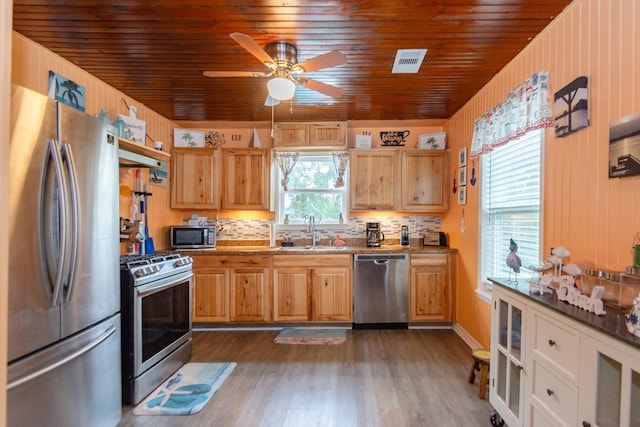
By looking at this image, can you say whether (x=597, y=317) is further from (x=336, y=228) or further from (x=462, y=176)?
(x=336, y=228)

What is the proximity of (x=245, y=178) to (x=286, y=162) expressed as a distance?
547 millimetres

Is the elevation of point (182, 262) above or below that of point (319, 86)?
below

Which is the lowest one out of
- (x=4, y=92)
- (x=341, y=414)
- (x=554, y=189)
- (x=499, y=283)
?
(x=341, y=414)

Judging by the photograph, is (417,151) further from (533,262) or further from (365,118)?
(533,262)

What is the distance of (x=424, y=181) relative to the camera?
12.4 ft

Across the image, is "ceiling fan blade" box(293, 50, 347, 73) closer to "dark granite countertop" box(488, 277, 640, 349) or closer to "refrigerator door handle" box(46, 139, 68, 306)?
"refrigerator door handle" box(46, 139, 68, 306)

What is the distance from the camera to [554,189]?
6.36 feet

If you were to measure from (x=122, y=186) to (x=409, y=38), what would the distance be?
2746 mm

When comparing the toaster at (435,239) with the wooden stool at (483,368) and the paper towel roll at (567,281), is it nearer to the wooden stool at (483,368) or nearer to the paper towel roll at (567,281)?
the wooden stool at (483,368)

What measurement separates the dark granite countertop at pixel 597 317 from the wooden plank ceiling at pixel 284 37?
159 cm

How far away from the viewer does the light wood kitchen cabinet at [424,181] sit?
377 cm

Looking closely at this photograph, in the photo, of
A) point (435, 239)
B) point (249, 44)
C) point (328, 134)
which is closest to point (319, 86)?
point (249, 44)

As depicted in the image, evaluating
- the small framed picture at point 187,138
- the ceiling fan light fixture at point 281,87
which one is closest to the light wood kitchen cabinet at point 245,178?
the small framed picture at point 187,138

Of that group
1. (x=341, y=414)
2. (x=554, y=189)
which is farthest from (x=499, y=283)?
(x=341, y=414)
